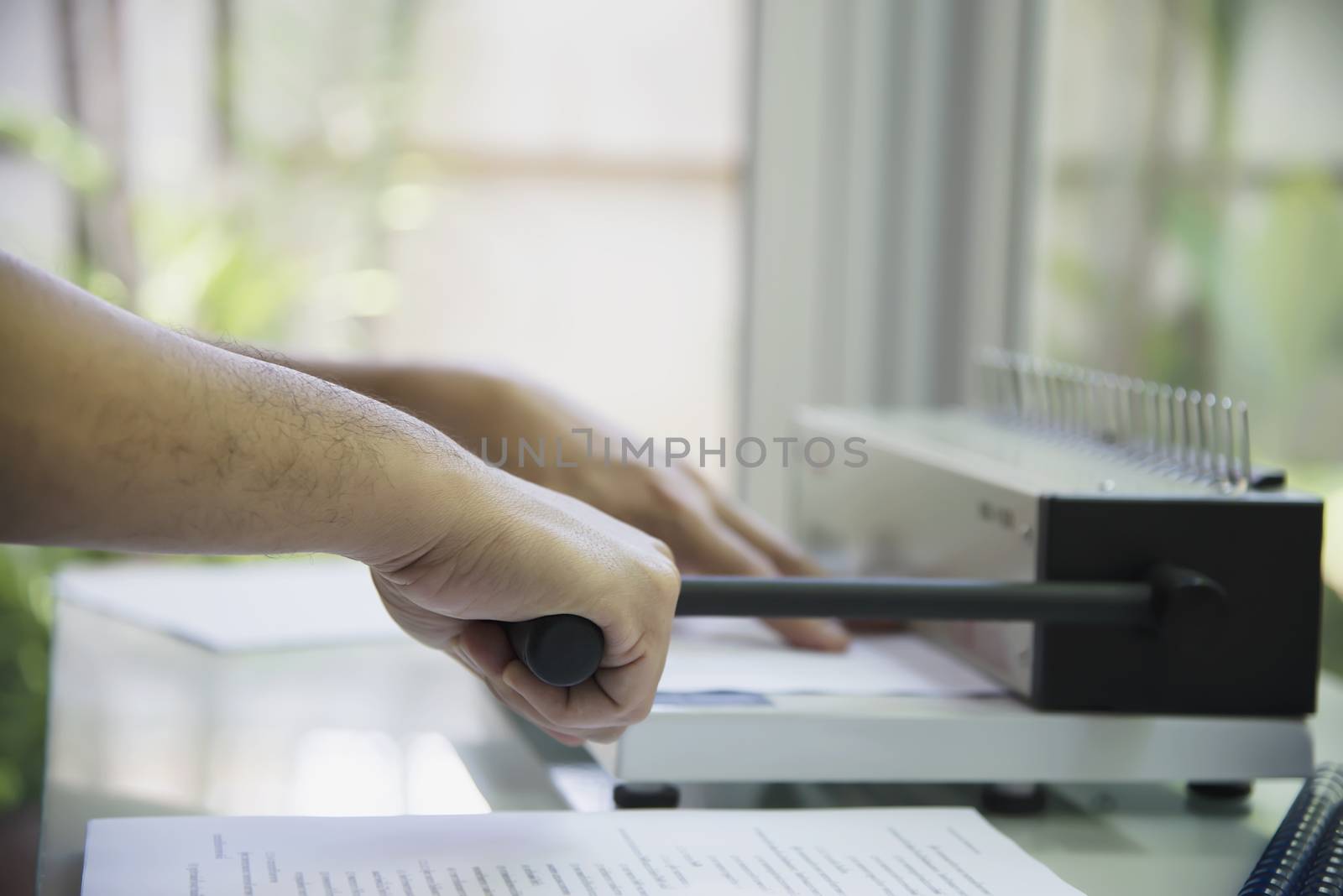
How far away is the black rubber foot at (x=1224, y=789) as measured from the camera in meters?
0.65

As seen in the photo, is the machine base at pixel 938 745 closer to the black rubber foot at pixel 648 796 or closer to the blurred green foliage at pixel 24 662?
the black rubber foot at pixel 648 796

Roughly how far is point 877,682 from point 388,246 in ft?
5.97

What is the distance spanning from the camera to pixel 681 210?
220 cm

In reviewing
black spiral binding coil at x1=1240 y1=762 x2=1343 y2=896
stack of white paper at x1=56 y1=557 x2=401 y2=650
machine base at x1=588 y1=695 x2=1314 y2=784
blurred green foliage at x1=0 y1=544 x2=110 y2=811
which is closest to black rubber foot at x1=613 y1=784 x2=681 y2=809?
machine base at x1=588 y1=695 x2=1314 y2=784

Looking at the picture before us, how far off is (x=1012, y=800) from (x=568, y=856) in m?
0.23

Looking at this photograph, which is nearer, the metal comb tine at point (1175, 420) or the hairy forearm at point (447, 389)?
the metal comb tine at point (1175, 420)

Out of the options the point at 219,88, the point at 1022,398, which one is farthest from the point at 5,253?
the point at 219,88

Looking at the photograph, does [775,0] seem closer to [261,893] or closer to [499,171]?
[499,171]

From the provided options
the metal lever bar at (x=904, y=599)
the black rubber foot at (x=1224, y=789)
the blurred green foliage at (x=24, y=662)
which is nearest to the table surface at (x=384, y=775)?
the black rubber foot at (x=1224, y=789)

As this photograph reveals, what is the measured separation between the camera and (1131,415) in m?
0.75

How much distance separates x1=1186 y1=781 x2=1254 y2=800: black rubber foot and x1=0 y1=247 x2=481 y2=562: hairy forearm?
41 cm

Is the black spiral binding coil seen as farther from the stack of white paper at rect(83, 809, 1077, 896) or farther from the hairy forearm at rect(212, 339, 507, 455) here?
the hairy forearm at rect(212, 339, 507, 455)

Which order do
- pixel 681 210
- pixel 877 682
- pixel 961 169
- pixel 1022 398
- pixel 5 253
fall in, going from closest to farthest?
pixel 5 253 → pixel 877 682 → pixel 1022 398 → pixel 961 169 → pixel 681 210

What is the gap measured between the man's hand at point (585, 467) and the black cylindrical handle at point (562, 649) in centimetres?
31
